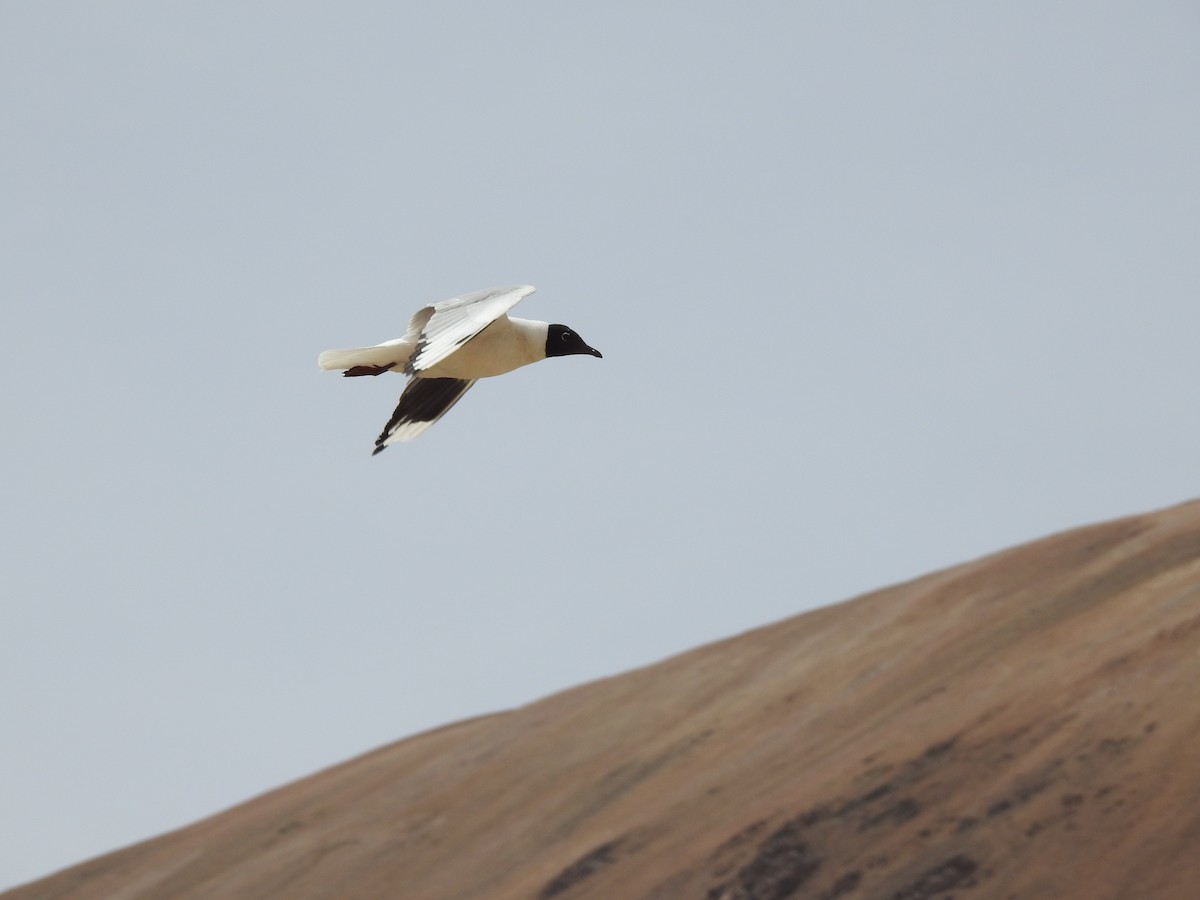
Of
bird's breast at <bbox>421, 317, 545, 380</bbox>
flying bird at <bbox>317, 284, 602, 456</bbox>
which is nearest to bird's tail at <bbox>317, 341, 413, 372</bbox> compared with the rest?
Result: flying bird at <bbox>317, 284, 602, 456</bbox>

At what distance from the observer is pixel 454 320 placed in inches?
435

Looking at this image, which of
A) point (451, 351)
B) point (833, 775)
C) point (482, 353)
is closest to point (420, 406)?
point (482, 353)

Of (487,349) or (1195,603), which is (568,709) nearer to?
(1195,603)

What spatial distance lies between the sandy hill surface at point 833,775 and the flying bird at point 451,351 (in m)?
20.8

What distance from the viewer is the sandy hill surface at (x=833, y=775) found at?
109ft

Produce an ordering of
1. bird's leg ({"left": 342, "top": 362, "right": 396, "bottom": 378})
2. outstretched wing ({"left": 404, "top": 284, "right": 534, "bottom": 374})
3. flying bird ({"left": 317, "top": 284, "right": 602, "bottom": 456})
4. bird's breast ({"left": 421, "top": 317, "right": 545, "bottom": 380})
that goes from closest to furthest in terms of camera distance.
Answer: outstretched wing ({"left": 404, "top": 284, "right": 534, "bottom": 374})
flying bird ({"left": 317, "top": 284, "right": 602, "bottom": 456})
bird's breast ({"left": 421, "top": 317, "right": 545, "bottom": 380})
bird's leg ({"left": 342, "top": 362, "right": 396, "bottom": 378})

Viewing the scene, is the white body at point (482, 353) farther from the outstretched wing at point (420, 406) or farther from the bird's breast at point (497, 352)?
the outstretched wing at point (420, 406)

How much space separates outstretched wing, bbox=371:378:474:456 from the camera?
13008 mm

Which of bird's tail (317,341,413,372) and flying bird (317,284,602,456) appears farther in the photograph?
bird's tail (317,341,413,372)

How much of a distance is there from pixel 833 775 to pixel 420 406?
27.3m

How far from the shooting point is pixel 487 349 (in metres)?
12.3

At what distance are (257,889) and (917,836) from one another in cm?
2124

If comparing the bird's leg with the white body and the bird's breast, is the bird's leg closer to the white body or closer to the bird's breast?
the white body

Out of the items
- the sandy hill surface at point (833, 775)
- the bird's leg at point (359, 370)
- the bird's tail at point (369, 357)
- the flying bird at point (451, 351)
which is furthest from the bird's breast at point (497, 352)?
the sandy hill surface at point (833, 775)
